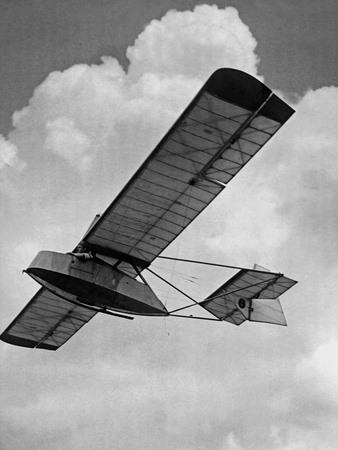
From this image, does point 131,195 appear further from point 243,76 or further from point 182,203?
point 243,76

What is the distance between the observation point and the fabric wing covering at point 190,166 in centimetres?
1675

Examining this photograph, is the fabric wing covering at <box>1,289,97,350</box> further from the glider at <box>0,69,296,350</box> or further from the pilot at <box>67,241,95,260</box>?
the pilot at <box>67,241,95,260</box>

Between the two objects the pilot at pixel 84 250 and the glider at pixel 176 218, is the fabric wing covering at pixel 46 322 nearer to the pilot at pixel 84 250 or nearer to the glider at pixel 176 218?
the glider at pixel 176 218

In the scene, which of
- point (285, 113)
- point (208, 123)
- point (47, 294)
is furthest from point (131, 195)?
point (47, 294)

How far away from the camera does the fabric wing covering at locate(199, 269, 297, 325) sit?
24531 millimetres

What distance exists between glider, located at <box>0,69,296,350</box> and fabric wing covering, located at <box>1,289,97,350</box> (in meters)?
0.09

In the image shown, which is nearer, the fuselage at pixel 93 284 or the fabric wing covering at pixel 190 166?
the fabric wing covering at pixel 190 166

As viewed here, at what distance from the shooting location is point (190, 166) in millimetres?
19703

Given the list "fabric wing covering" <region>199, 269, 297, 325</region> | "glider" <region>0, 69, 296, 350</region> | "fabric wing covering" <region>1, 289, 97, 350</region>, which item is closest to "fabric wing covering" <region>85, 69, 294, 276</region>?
"glider" <region>0, 69, 296, 350</region>

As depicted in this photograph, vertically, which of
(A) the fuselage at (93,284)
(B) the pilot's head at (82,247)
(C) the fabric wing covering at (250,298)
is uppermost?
(B) the pilot's head at (82,247)

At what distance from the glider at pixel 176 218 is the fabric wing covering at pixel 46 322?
0.09m

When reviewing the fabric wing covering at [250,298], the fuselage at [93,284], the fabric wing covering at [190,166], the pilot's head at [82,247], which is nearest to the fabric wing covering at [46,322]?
the fuselage at [93,284]

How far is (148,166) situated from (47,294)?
31.9 feet

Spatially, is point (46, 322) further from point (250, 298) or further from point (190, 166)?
point (190, 166)
